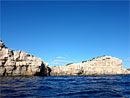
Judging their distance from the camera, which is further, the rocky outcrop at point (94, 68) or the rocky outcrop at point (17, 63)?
the rocky outcrop at point (94, 68)

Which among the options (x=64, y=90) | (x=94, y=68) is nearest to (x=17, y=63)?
(x=64, y=90)

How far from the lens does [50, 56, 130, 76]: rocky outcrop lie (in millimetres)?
98062

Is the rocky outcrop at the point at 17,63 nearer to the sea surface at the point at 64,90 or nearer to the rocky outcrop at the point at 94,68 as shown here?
the rocky outcrop at the point at 94,68

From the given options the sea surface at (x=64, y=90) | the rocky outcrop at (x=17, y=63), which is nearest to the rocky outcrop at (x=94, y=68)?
the rocky outcrop at (x=17, y=63)

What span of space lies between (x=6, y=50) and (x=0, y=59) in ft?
16.2

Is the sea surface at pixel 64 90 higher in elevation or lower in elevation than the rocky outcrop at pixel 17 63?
lower

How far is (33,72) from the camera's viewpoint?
66000 millimetres

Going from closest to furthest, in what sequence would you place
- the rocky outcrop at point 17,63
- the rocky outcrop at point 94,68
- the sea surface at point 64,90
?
1. the sea surface at point 64,90
2. the rocky outcrop at point 17,63
3. the rocky outcrop at point 94,68

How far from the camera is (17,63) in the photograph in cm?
6338

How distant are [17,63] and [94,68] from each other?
65494mm

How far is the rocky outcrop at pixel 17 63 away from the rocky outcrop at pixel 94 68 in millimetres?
26559

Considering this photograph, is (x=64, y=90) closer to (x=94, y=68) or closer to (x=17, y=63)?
(x=17, y=63)

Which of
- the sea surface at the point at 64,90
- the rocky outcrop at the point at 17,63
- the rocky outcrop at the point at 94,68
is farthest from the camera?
the rocky outcrop at the point at 94,68

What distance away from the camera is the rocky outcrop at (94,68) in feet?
322
